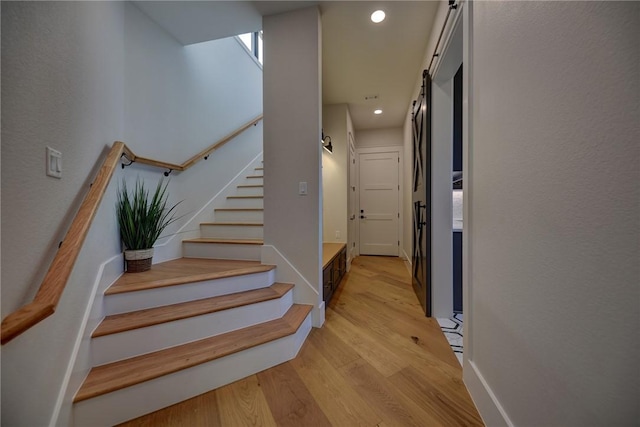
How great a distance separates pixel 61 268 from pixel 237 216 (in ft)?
6.14

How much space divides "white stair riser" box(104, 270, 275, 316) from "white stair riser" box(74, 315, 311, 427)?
453mm

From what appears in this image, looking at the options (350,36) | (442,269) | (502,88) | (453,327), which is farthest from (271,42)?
(453,327)

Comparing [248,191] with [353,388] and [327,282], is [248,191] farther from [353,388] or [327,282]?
[353,388]

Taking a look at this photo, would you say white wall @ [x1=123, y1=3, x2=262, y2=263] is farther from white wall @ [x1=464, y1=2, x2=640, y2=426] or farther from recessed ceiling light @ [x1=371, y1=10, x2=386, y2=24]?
white wall @ [x1=464, y1=2, x2=640, y2=426]

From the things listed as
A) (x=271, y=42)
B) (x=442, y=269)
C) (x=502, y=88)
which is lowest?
(x=442, y=269)

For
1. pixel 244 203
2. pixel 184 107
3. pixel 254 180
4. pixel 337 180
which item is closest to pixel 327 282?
pixel 244 203

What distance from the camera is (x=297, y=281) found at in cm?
194

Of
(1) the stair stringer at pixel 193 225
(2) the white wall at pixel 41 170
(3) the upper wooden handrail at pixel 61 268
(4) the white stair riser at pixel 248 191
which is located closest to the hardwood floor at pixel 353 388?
(2) the white wall at pixel 41 170

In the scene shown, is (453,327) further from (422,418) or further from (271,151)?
(271,151)

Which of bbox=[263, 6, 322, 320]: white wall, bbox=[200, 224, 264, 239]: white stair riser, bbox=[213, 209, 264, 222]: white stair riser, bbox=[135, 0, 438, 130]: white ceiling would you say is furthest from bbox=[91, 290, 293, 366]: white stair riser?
bbox=[135, 0, 438, 130]: white ceiling

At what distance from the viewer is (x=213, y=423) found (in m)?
1.08

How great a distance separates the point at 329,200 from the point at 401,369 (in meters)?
2.56

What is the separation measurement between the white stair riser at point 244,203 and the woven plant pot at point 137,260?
4.23ft

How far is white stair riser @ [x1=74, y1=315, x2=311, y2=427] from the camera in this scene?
3.44 feet
